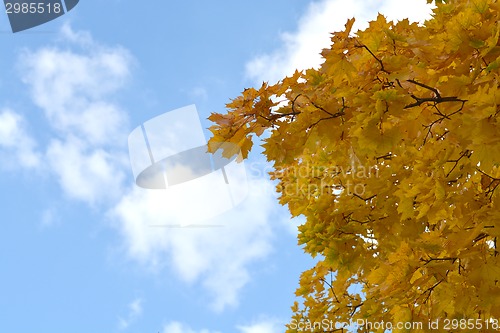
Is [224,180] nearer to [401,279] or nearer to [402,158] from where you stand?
[402,158]

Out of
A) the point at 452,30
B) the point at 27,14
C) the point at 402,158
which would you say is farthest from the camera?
the point at 27,14

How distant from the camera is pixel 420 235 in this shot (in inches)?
124

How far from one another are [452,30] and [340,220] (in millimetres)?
1361

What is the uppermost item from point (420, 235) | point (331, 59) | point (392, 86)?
point (331, 59)

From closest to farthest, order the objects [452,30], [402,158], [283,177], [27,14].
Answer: [452,30] → [402,158] → [283,177] → [27,14]

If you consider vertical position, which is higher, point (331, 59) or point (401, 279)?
point (331, 59)

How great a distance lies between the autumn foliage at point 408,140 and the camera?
235 cm

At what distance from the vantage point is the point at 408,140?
3213 millimetres

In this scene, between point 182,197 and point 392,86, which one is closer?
point 392,86

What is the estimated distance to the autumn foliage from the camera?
235 centimetres

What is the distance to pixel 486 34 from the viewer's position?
231 cm

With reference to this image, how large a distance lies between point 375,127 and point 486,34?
0.68 m

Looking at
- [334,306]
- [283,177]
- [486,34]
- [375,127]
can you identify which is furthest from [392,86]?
[283,177]

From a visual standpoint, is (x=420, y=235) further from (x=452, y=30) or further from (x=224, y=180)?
(x=224, y=180)
